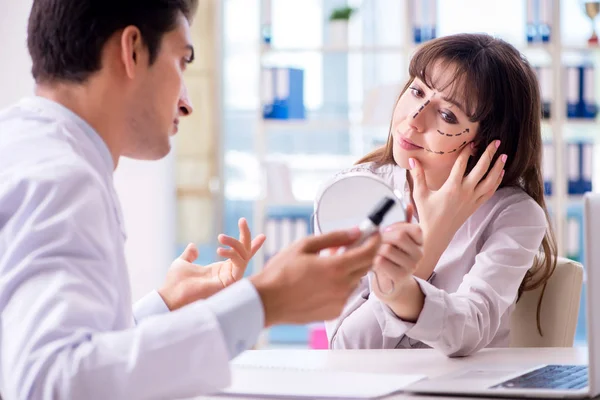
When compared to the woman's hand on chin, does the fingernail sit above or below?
above

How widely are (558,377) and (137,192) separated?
3784mm

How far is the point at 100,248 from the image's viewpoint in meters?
0.95

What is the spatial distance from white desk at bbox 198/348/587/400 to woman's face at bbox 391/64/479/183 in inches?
17.9

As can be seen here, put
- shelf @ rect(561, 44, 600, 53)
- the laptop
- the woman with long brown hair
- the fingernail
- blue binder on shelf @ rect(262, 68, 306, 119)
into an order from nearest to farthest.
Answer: the fingernail < the laptop < the woman with long brown hair < shelf @ rect(561, 44, 600, 53) < blue binder on shelf @ rect(262, 68, 306, 119)

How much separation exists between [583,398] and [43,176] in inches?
31.1

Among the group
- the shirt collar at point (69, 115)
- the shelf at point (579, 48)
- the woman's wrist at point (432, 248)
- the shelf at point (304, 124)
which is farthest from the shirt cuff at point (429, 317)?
the shelf at point (579, 48)

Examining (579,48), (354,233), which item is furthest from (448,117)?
(579,48)

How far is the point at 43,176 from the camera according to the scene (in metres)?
0.95

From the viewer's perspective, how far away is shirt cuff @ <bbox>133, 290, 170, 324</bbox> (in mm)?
1448

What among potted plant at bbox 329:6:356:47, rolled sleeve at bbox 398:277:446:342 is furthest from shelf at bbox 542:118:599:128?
rolled sleeve at bbox 398:277:446:342

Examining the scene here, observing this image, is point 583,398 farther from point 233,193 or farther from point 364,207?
point 233,193

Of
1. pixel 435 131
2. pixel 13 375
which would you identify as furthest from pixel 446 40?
pixel 13 375

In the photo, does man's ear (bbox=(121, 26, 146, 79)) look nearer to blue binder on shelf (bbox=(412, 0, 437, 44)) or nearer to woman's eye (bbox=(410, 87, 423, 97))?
woman's eye (bbox=(410, 87, 423, 97))

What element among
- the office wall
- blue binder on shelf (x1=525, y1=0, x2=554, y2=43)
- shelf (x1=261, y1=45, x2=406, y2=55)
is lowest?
the office wall
